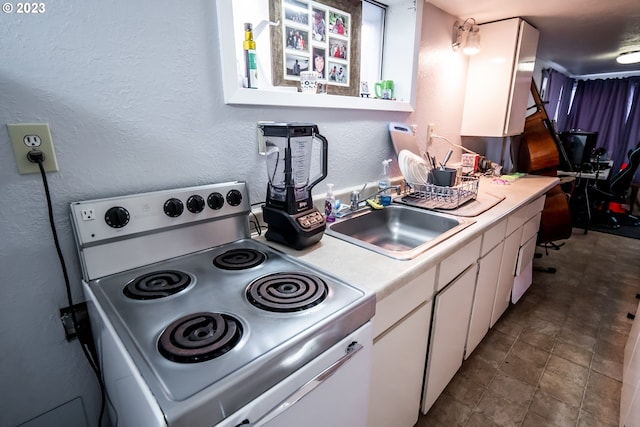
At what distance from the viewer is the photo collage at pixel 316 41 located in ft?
4.52

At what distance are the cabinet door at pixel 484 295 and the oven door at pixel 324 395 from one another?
3.01 ft

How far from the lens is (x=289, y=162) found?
3.41 feet

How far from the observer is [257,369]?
0.55 m

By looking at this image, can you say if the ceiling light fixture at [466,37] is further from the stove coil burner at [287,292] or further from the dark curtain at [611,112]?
the dark curtain at [611,112]

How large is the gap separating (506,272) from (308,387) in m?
1.67

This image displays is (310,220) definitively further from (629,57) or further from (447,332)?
(629,57)

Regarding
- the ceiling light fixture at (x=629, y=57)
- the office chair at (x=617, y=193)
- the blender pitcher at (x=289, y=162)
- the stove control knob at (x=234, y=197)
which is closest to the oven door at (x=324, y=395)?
the blender pitcher at (x=289, y=162)

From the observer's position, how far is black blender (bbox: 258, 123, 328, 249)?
3.35ft

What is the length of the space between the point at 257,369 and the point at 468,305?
122cm

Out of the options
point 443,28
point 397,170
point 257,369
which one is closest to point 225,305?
point 257,369

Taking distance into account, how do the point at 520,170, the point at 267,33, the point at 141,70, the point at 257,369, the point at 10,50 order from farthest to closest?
the point at 520,170 → the point at 267,33 → the point at 141,70 → the point at 10,50 → the point at 257,369

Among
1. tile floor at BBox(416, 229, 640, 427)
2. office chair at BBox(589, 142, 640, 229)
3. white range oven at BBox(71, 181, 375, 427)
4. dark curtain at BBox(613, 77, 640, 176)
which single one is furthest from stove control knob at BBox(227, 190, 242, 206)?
dark curtain at BBox(613, 77, 640, 176)

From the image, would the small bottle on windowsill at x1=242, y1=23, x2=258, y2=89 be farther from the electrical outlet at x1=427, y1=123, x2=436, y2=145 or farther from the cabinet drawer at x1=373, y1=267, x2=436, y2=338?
the electrical outlet at x1=427, y1=123, x2=436, y2=145

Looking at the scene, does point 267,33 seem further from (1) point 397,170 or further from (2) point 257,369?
(2) point 257,369
